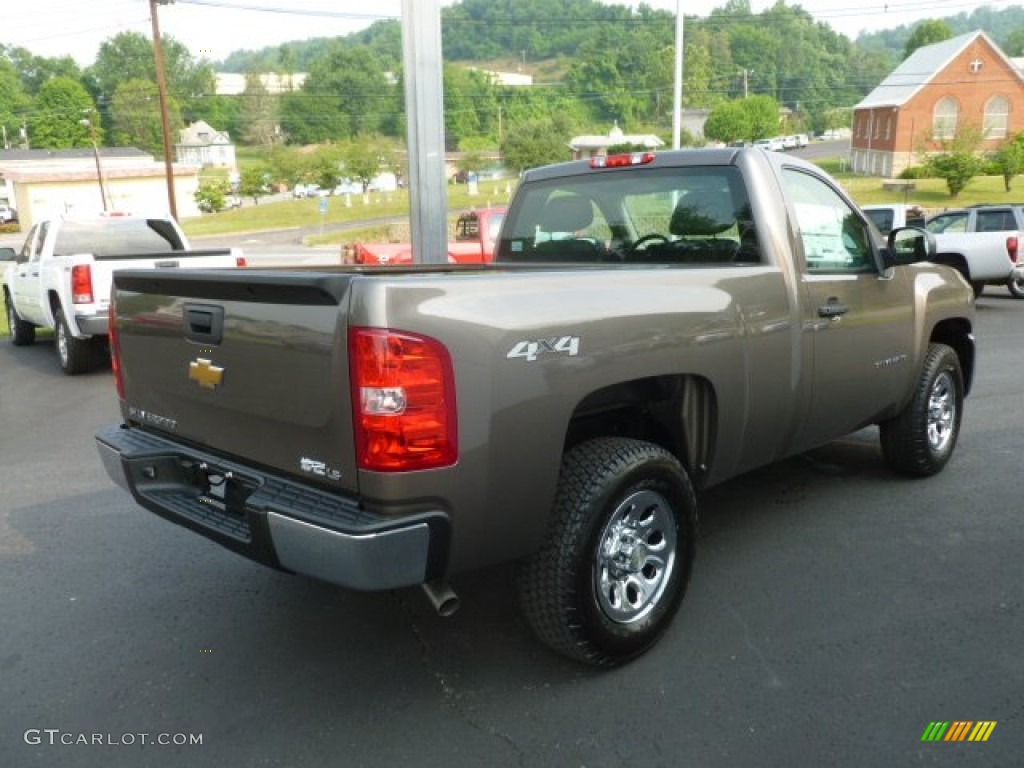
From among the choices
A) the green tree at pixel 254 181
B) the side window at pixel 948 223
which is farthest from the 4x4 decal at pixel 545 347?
the green tree at pixel 254 181

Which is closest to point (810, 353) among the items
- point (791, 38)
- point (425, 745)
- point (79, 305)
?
point (425, 745)

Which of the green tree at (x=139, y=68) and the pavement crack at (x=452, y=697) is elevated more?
the green tree at (x=139, y=68)

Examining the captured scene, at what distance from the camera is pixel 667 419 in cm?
365

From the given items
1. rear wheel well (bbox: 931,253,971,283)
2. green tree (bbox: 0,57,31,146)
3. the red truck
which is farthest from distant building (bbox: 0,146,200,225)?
green tree (bbox: 0,57,31,146)

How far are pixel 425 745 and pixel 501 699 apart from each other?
0.36 metres

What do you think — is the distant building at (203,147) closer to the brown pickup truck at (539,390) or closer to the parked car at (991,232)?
the parked car at (991,232)

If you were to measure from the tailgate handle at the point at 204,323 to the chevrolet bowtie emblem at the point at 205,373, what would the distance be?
8 cm

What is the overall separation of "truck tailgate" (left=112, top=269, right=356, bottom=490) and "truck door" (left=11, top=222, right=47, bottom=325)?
26.0 feet

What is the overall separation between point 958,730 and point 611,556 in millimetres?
1244

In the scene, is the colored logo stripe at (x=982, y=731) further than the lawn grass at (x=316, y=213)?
No

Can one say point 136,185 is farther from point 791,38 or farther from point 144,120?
point 791,38

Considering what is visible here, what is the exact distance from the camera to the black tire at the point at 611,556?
9.96ft

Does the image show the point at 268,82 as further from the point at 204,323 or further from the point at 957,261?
the point at 204,323

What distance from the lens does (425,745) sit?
9.34 ft
